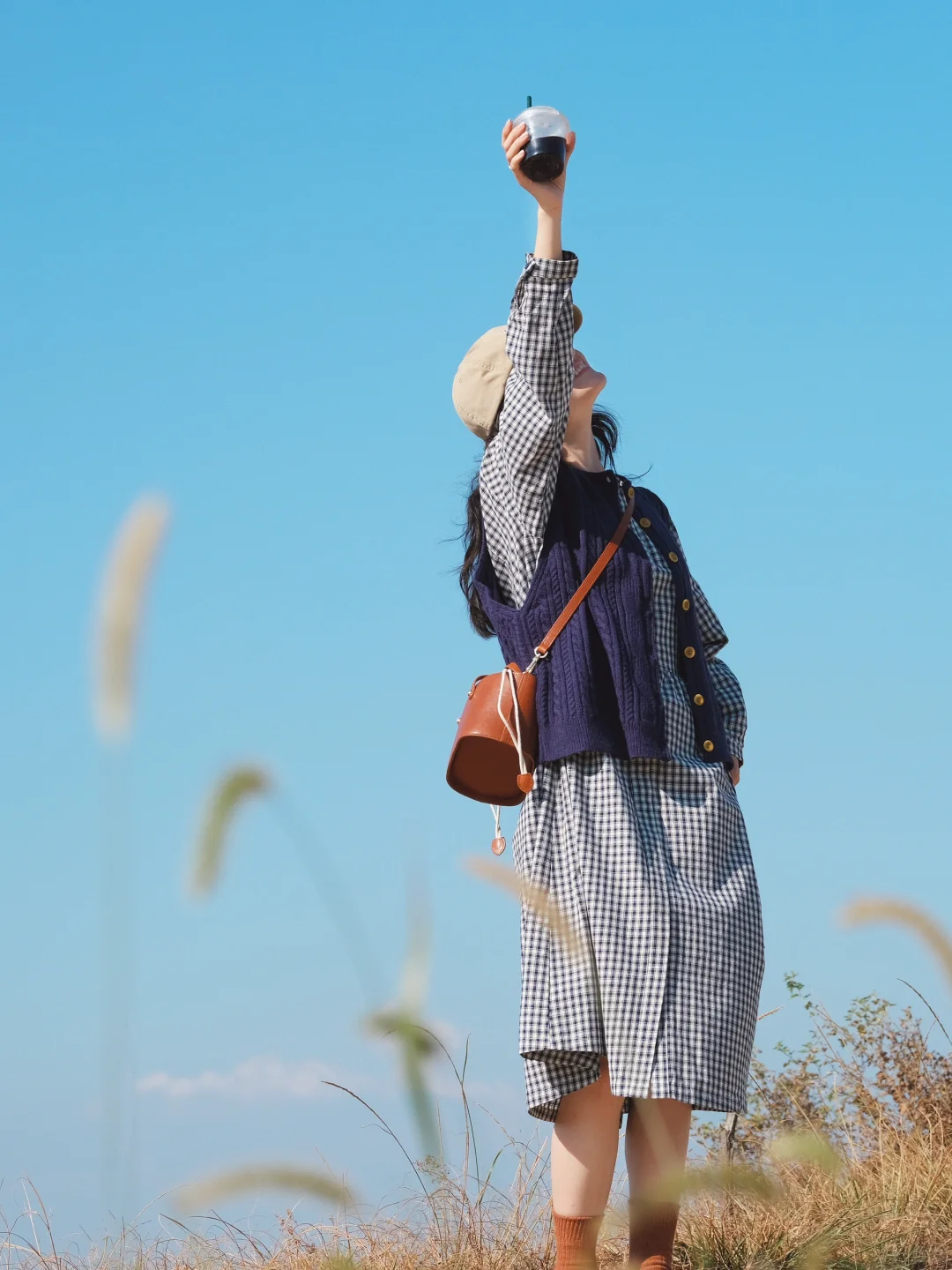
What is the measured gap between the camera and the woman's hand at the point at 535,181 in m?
2.80

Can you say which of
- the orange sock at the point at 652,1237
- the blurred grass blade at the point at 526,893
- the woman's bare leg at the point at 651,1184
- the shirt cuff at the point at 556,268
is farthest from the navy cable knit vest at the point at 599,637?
the blurred grass blade at the point at 526,893

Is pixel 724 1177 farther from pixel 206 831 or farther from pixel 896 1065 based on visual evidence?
pixel 896 1065

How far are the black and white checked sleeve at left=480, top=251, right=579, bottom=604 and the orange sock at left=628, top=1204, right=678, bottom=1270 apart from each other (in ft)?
4.13

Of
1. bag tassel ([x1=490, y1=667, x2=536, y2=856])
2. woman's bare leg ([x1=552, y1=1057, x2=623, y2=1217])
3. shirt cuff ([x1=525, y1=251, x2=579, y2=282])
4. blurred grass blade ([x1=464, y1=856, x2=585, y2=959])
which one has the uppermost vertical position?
shirt cuff ([x1=525, y1=251, x2=579, y2=282])

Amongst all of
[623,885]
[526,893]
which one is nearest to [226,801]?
[526,893]

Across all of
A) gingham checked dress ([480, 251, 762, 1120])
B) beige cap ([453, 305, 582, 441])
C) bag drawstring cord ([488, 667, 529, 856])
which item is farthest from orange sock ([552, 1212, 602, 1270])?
beige cap ([453, 305, 582, 441])

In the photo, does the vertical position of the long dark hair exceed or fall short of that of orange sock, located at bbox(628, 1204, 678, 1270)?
it exceeds it

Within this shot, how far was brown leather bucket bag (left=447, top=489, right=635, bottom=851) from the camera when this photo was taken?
2.87m

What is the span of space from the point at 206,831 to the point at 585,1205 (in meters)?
1.67

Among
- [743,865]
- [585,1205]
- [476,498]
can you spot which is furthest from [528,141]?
[585,1205]

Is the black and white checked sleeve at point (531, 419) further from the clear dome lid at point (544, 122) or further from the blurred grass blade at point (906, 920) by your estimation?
the blurred grass blade at point (906, 920)

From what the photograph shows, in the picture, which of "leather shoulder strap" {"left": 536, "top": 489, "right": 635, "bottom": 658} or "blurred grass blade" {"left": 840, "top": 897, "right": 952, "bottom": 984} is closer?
"blurred grass blade" {"left": 840, "top": 897, "right": 952, "bottom": 984}

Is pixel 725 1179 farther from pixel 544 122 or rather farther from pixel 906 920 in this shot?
pixel 544 122

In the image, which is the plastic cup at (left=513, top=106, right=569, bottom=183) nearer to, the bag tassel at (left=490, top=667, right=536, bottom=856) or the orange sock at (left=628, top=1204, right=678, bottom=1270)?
the bag tassel at (left=490, top=667, right=536, bottom=856)
